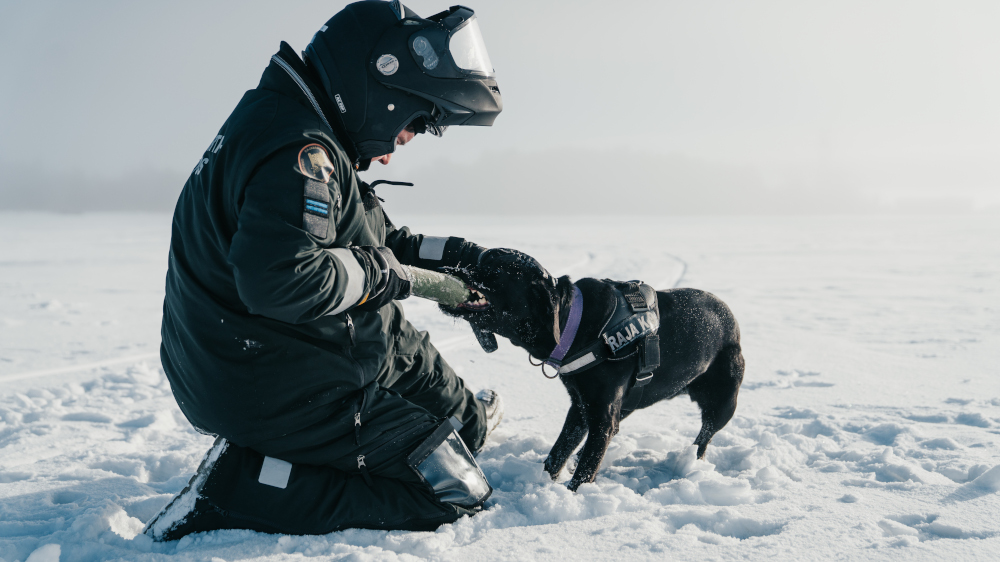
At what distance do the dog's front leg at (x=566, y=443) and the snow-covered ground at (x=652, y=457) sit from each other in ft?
0.32

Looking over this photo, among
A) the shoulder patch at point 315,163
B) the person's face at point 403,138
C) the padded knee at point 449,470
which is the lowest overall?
the padded knee at point 449,470

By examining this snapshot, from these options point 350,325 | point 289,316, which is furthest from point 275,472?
point 289,316

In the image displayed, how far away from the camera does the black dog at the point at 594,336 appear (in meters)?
2.43

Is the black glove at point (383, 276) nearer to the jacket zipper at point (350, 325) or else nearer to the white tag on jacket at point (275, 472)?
the jacket zipper at point (350, 325)

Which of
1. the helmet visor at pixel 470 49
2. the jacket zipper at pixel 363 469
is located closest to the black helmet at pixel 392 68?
the helmet visor at pixel 470 49

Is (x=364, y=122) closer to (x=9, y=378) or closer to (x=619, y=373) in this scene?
(x=619, y=373)

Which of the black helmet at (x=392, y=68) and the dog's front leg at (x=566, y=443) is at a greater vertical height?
the black helmet at (x=392, y=68)

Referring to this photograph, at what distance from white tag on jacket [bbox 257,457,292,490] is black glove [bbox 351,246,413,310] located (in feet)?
2.10

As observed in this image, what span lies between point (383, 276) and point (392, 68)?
776mm

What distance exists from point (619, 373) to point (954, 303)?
689cm

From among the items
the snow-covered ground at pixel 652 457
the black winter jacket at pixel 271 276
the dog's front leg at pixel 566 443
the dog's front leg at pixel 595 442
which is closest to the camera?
the black winter jacket at pixel 271 276

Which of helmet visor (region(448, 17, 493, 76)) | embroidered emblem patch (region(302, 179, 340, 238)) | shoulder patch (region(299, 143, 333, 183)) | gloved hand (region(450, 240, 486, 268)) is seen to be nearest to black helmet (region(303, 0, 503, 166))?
helmet visor (region(448, 17, 493, 76))

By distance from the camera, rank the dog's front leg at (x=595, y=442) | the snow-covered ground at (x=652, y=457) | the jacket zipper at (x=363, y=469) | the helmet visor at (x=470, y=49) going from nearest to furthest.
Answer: the snow-covered ground at (x=652, y=457) → the jacket zipper at (x=363, y=469) → the helmet visor at (x=470, y=49) → the dog's front leg at (x=595, y=442)

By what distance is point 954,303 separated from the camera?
285 inches
